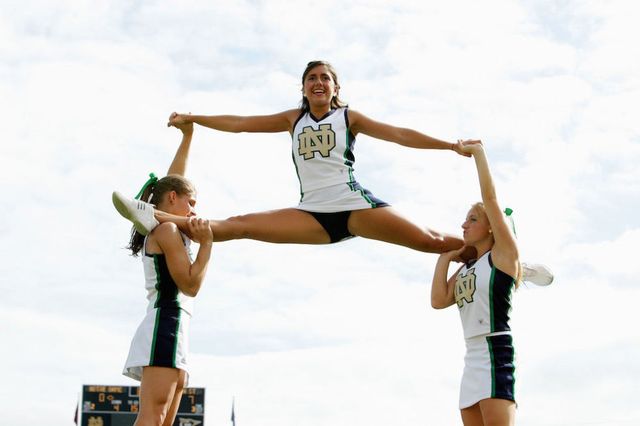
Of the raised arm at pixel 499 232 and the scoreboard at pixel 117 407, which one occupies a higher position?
the scoreboard at pixel 117 407

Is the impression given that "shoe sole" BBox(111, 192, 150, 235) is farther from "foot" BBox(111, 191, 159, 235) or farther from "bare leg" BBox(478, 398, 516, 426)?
"bare leg" BBox(478, 398, 516, 426)

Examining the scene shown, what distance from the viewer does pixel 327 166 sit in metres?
8.09

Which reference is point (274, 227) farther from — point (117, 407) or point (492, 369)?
point (117, 407)

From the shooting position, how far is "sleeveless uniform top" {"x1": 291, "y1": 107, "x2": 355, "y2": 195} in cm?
809

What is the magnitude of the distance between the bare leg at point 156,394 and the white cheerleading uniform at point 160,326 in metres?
0.05

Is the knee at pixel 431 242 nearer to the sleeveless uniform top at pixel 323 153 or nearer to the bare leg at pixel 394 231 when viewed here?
the bare leg at pixel 394 231

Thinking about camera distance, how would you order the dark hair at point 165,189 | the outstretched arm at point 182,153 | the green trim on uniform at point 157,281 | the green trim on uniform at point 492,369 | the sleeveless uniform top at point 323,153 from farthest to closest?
1. the outstretched arm at point 182,153
2. the sleeveless uniform top at point 323,153
3. the dark hair at point 165,189
4. the green trim on uniform at point 492,369
5. the green trim on uniform at point 157,281

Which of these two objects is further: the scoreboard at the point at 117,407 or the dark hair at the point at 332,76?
the scoreboard at the point at 117,407

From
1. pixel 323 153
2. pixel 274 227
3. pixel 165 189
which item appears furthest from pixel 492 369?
pixel 165 189

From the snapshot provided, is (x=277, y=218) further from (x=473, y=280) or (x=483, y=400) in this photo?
(x=483, y=400)

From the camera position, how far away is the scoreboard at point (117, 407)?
2545cm

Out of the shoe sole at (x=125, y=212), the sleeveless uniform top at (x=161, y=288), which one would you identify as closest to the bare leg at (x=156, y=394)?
the sleeveless uniform top at (x=161, y=288)

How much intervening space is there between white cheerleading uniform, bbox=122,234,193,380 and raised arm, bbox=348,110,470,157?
8.22 feet

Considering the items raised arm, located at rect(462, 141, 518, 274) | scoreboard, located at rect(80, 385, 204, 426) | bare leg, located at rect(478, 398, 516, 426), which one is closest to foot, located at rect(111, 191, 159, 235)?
raised arm, located at rect(462, 141, 518, 274)
